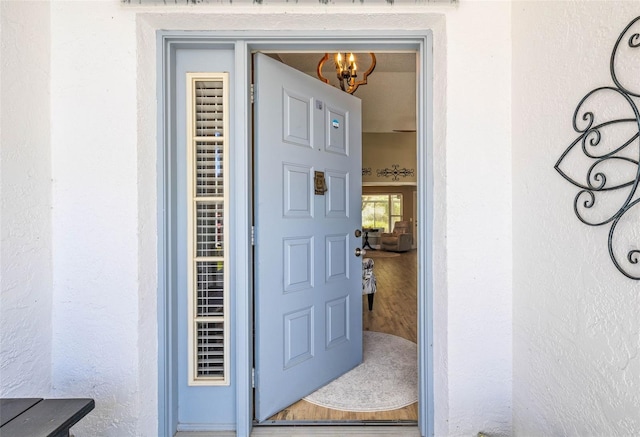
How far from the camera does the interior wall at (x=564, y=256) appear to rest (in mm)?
885

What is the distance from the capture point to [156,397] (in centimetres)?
149

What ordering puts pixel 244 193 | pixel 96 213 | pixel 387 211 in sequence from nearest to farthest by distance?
pixel 96 213
pixel 244 193
pixel 387 211

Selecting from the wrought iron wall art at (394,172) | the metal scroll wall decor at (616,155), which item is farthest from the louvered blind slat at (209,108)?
the wrought iron wall art at (394,172)

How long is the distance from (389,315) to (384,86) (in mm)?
3472

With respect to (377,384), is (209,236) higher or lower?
higher

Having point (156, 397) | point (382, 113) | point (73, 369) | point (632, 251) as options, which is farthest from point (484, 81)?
point (382, 113)

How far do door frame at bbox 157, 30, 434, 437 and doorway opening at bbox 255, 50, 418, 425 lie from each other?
22 cm

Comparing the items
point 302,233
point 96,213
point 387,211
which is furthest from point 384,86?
point 387,211

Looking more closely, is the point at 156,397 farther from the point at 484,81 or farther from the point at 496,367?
the point at 484,81

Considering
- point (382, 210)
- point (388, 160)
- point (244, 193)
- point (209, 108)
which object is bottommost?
point (244, 193)

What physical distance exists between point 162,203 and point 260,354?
94 centimetres

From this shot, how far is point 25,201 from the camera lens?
1.26 meters

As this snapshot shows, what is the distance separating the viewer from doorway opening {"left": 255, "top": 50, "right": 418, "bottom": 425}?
→ 5.97ft

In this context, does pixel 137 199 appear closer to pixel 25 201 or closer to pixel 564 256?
pixel 25 201
